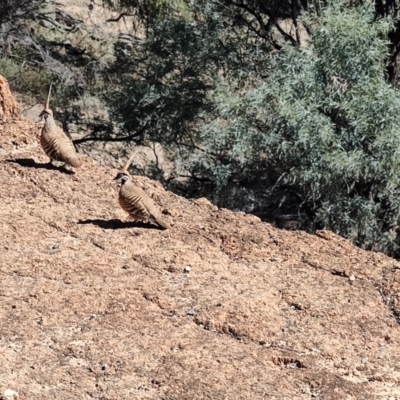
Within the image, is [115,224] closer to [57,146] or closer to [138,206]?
[138,206]

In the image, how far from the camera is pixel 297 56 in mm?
10500

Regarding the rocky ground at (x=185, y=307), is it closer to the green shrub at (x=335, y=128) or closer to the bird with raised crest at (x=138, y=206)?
the bird with raised crest at (x=138, y=206)

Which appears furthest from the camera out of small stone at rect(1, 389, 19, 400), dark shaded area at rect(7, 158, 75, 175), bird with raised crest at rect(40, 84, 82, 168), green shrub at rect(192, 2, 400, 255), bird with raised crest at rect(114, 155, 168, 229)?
green shrub at rect(192, 2, 400, 255)

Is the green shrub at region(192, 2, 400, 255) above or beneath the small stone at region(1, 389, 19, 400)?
beneath

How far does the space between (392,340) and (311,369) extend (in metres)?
0.52

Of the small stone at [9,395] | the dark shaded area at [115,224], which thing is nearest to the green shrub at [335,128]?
the dark shaded area at [115,224]

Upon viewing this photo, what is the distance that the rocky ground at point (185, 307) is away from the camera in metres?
3.44

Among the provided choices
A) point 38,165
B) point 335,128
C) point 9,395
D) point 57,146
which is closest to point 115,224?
point 57,146

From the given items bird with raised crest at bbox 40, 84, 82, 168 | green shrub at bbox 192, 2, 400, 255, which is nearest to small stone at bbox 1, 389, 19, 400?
bird with raised crest at bbox 40, 84, 82, 168

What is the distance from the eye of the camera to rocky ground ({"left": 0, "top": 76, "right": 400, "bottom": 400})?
11.3 ft

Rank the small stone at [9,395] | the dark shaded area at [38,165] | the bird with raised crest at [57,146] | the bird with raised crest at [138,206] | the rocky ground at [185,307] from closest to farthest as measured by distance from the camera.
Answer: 1. the small stone at [9,395]
2. the rocky ground at [185,307]
3. the bird with raised crest at [138,206]
4. the bird with raised crest at [57,146]
5. the dark shaded area at [38,165]

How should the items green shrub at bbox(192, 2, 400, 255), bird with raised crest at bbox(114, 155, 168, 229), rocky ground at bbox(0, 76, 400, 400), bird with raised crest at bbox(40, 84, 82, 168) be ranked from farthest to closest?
green shrub at bbox(192, 2, 400, 255) < bird with raised crest at bbox(40, 84, 82, 168) < bird with raised crest at bbox(114, 155, 168, 229) < rocky ground at bbox(0, 76, 400, 400)

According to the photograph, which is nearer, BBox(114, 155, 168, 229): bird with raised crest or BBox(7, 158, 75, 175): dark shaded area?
BBox(114, 155, 168, 229): bird with raised crest

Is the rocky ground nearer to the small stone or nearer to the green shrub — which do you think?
the small stone
